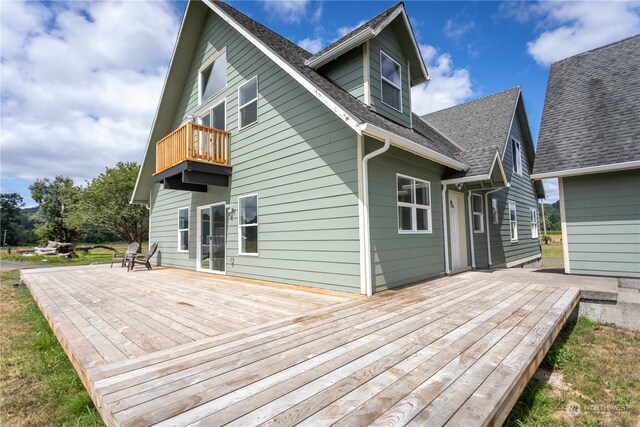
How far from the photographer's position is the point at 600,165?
220 inches

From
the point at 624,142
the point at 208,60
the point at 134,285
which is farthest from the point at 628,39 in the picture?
the point at 134,285

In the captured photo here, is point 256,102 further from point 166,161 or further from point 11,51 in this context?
point 11,51

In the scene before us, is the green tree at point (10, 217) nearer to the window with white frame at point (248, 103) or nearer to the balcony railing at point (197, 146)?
the balcony railing at point (197, 146)

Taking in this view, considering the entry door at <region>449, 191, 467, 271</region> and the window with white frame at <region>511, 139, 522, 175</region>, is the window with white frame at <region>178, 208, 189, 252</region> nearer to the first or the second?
the entry door at <region>449, 191, 467, 271</region>

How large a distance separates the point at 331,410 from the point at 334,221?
3.75 metres

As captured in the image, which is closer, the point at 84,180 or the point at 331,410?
the point at 331,410

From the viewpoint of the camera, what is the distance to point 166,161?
26.0 feet

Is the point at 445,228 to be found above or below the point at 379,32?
below

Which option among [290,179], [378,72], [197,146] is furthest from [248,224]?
[378,72]

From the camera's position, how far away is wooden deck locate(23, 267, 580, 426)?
5.25 ft

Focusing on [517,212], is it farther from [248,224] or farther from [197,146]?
[197,146]

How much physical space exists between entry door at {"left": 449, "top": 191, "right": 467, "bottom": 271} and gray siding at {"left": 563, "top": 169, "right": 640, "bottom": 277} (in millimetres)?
2338

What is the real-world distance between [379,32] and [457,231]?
5289 mm

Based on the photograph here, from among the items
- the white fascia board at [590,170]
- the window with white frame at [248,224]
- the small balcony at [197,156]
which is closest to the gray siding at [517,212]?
the white fascia board at [590,170]
